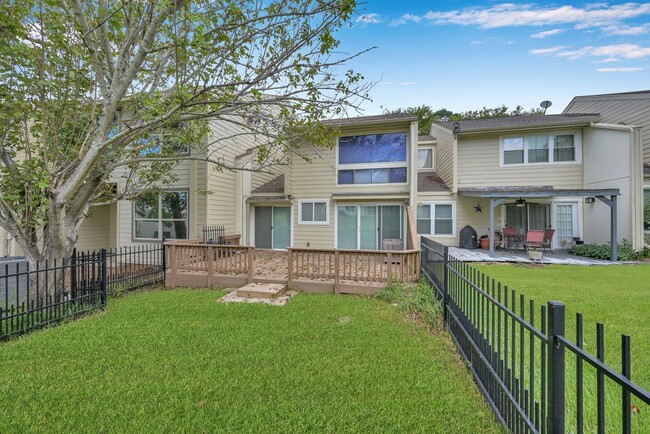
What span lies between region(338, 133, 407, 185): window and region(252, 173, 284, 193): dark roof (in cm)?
279

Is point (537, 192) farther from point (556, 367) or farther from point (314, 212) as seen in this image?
point (556, 367)

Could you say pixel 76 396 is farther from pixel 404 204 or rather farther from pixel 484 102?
pixel 484 102

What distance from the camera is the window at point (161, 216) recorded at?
1077 centimetres

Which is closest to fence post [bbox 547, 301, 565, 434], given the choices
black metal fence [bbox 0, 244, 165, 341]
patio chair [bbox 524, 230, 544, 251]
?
black metal fence [bbox 0, 244, 165, 341]

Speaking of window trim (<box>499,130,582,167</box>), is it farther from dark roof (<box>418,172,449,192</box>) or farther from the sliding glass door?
the sliding glass door

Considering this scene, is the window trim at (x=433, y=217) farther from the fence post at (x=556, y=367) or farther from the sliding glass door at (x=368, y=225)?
the fence post at (x=556, y=367)

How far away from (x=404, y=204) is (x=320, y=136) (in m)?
5.93

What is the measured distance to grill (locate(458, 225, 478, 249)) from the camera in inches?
520

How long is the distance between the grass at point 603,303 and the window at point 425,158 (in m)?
8.20

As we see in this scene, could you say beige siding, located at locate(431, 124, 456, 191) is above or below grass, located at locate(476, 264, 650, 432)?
above

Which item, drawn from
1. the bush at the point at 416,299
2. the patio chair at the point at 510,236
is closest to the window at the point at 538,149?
the patio chair at the point at 510,236

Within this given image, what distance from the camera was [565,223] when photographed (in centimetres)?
1322

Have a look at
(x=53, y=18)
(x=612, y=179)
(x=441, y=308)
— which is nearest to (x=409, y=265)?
(x=441, y=308)

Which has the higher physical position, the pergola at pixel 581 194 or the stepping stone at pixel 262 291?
the pergola at pixel 581 194
